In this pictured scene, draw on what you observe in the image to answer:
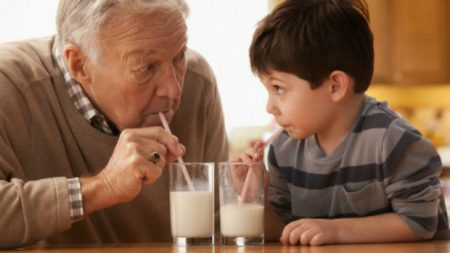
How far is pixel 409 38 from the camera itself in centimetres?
658

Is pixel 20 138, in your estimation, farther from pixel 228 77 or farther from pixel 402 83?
pixel 402 83

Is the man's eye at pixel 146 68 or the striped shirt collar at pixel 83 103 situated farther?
the striped shirt collar at pixel 83 103

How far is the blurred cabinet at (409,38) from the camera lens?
6.55 m

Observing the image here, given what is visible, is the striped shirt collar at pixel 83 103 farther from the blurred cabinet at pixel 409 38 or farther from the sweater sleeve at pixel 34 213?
the blurred cabinet at pixel 409 38

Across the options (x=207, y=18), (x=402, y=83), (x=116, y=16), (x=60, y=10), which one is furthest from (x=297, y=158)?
(x=402, y=83)

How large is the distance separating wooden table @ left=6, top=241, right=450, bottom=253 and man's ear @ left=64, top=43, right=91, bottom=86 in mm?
517

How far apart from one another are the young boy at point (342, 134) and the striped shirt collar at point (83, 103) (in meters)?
0.45

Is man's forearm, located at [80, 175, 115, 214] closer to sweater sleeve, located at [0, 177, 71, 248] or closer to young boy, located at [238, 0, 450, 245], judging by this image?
sweater sleeve, located at [0, 177, 71, 248]

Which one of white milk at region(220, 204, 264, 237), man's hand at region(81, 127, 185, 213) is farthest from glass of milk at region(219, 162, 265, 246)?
man's hand at region(81, 127, 185, 213)

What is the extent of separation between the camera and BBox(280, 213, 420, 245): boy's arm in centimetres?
160

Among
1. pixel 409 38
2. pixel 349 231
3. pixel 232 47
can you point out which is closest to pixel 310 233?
pixel 349 231

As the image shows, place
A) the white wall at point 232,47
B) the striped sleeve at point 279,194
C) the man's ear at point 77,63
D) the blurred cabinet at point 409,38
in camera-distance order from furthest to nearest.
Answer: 1. the blurred cabinet at point 409,38
2. the white wall at point 232,47
3. the man's ear at point 77,63
4. the striped sleeve at point 279,194

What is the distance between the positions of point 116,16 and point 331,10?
0.48 metres

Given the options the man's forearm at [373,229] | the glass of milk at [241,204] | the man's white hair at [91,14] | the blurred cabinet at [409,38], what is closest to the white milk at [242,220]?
the glass of milk at [241,204]
